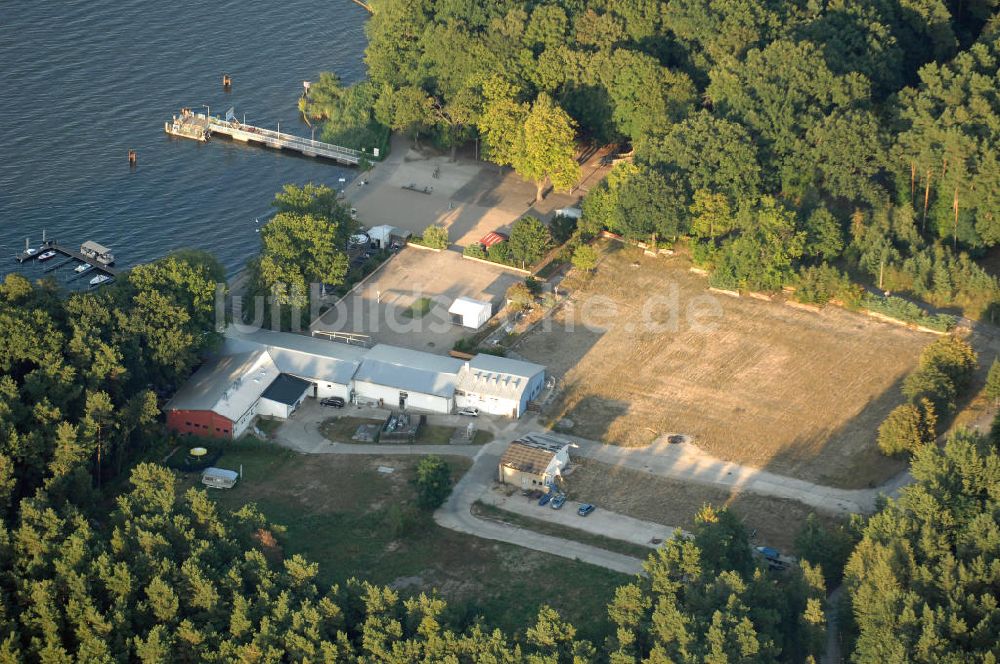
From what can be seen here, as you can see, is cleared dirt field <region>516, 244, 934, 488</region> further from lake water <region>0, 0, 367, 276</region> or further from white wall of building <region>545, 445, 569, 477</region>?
lake water <region>0, 0, 367, 276</region>

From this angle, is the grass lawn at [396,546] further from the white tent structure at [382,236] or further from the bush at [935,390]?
the white tent structure at [382,236]

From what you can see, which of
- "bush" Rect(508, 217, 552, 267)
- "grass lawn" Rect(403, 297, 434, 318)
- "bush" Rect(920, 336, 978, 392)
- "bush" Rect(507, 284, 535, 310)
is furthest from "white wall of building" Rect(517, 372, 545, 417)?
"bush" Rect(920, 336, 978, 392)

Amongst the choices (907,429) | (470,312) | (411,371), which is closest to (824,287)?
(907,429)

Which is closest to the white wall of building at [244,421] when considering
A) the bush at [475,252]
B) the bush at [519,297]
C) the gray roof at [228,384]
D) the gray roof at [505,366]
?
the gray roof at [228,384]

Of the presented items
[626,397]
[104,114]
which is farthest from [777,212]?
[104,114]

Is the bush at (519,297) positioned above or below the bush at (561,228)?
below

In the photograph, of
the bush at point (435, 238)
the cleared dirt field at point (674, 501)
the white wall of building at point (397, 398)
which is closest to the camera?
the cleared dirt field at point (674, 501)
